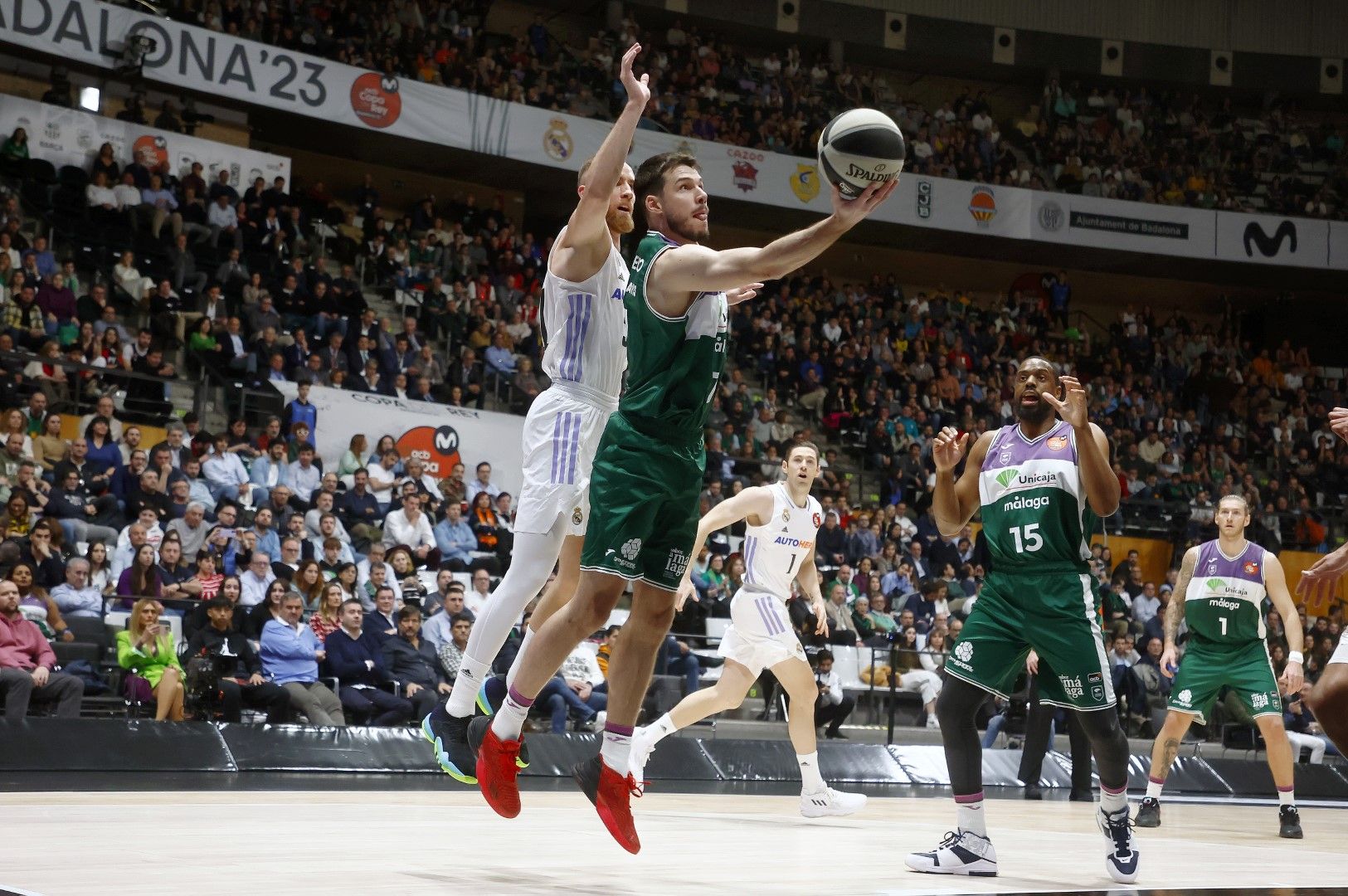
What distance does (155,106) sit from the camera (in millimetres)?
19719

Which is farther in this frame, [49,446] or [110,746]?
[49,446]

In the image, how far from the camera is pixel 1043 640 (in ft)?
17.9

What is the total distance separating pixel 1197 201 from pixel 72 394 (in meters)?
21.9

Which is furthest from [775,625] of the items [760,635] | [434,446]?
[434,446]

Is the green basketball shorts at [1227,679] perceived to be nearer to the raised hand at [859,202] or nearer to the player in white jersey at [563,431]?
the player in white jersey at [563,431]

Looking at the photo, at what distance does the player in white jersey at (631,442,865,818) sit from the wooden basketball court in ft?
1.23

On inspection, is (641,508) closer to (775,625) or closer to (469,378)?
(775,625)

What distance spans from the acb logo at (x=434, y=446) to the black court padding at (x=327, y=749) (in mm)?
6323

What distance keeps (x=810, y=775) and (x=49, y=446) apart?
807cm

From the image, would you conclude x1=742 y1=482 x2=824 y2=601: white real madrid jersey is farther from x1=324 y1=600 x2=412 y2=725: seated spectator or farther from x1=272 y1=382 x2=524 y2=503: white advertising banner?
x1=272 y1=382 x2=524 y2=503: white advertising banner

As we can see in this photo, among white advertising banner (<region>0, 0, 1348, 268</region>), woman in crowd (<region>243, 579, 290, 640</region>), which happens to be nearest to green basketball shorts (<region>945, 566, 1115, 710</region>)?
woman in crowd (<region>243, 579, 290, 640</region>)

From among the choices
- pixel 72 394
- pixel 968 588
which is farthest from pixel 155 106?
pixel 968 588

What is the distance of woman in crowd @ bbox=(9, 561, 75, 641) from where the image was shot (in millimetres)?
10047

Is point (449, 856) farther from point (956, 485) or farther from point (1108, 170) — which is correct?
point (1108, 170)
